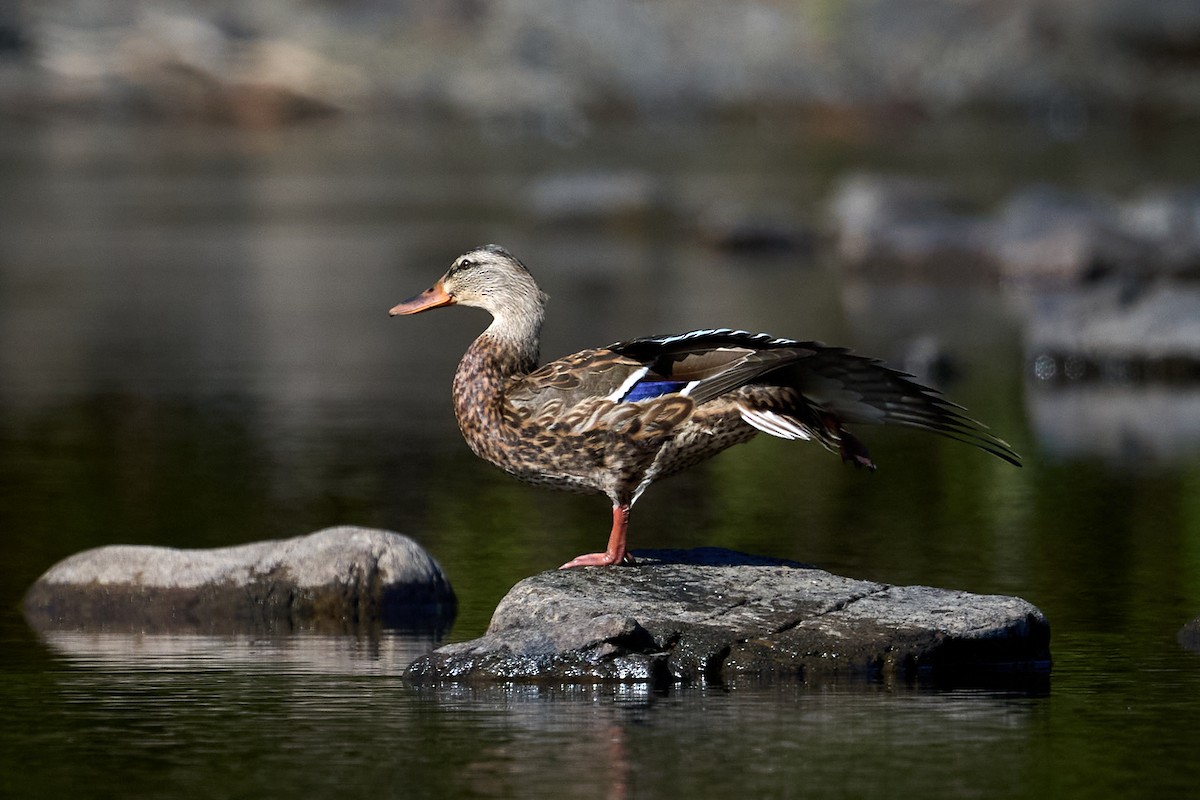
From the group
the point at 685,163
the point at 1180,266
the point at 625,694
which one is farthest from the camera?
the point at 685,163

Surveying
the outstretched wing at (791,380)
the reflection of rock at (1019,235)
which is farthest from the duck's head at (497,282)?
the reflection of rock at (1019,235)

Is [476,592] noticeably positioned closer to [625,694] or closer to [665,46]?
[625,694]

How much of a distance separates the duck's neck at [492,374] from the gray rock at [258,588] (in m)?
1.15

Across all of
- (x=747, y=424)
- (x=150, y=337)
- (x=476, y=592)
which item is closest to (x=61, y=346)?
(x=150, y=337)

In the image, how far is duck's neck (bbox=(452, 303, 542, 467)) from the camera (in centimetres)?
1102

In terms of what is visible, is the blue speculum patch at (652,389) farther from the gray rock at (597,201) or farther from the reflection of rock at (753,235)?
the gray rock at (597,201)

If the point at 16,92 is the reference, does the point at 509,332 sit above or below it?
below

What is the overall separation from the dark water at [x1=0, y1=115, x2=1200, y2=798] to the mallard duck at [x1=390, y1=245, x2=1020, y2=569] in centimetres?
109

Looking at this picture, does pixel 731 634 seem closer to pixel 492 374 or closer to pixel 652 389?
pixel 652 389

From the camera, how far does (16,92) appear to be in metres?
92.8

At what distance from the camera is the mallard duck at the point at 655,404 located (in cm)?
1067

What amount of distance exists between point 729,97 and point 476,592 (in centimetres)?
8496

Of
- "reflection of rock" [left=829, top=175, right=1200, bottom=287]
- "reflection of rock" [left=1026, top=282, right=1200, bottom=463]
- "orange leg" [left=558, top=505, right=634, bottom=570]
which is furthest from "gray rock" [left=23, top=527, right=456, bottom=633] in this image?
"reflection of rock" [left=829, top=175, right=1200, bottom=287]

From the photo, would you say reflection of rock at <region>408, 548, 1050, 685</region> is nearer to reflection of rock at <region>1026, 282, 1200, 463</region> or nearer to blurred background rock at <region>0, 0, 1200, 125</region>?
reflection of rock at <region>1026, 282, 1200, 463</region>
